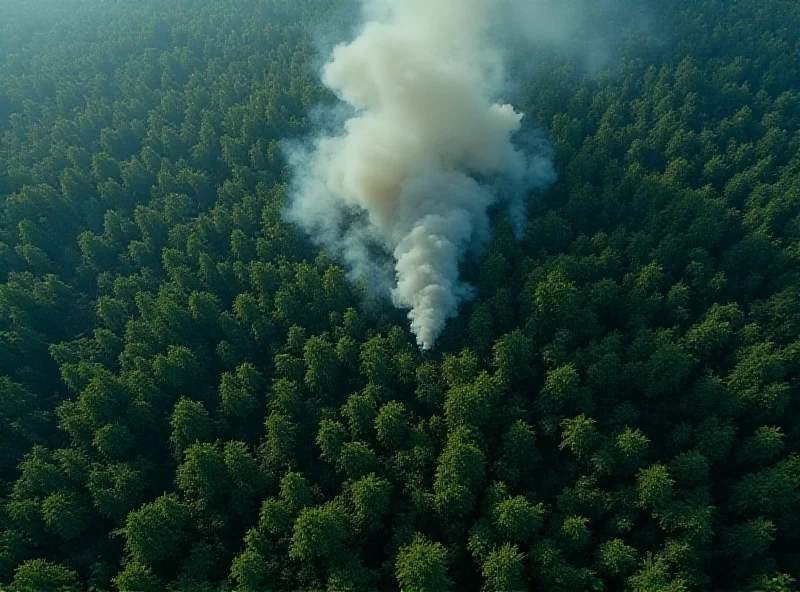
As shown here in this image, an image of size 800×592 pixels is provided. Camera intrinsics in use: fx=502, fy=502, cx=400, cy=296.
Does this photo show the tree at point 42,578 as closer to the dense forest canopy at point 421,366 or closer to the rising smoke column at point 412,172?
the dense forest canopy at point 421,366

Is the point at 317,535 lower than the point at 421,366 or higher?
lower

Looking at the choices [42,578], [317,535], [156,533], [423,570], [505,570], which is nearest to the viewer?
[423,570]

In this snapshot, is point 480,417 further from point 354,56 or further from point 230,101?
point 230,101

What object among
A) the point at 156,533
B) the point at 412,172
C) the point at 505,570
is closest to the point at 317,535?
the point at 156,533

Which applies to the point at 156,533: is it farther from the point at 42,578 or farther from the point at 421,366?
the point at 421,366

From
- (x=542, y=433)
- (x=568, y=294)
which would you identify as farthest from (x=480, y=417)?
(x=568, y=294)

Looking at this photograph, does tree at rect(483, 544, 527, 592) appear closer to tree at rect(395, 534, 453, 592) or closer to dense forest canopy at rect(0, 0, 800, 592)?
dense forest canopy at rect(0, 0, 800, 592)
